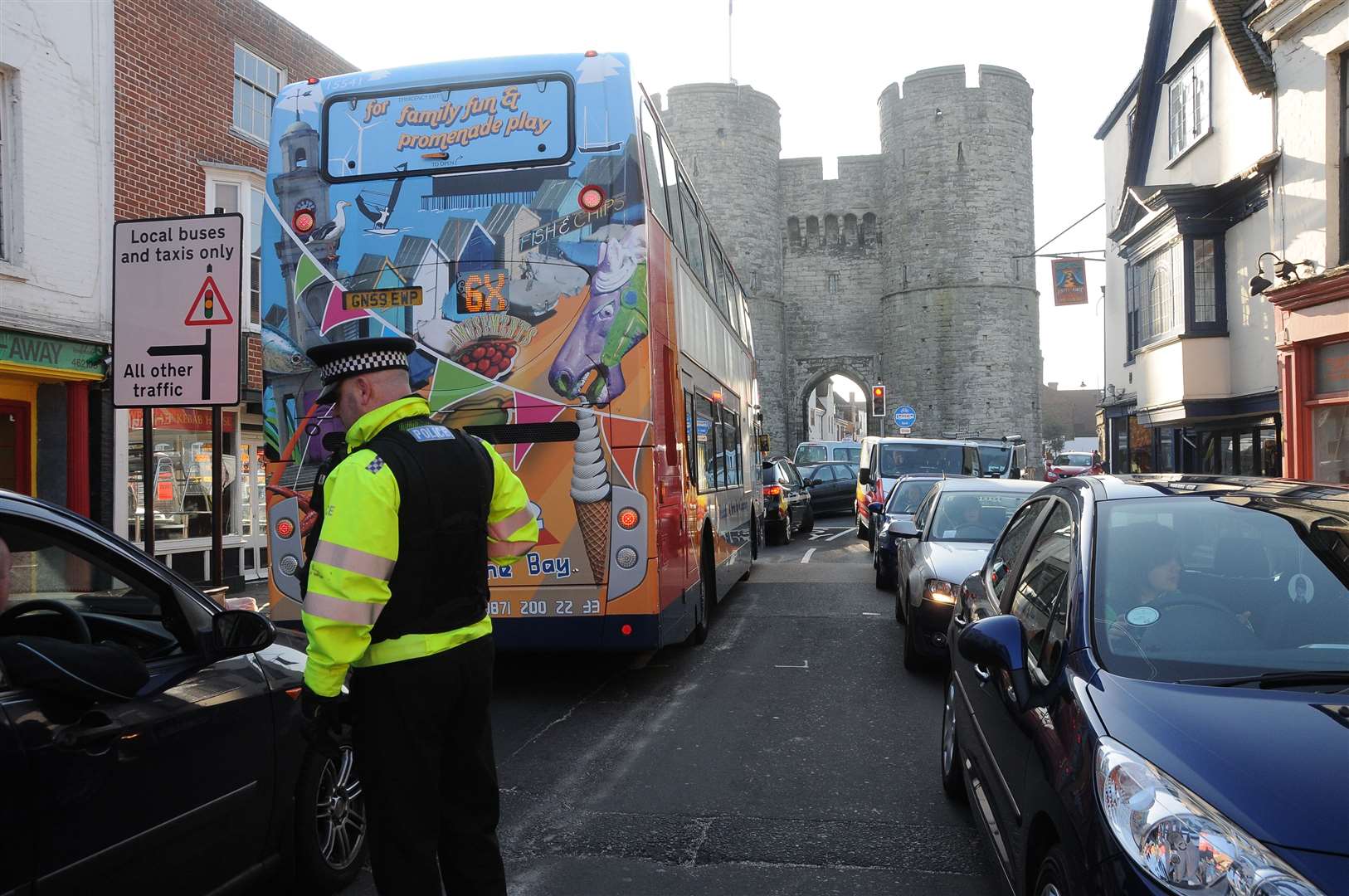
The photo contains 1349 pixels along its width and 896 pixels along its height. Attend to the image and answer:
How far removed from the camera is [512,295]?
6.73 meters

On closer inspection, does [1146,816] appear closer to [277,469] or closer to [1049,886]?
[1049,886]

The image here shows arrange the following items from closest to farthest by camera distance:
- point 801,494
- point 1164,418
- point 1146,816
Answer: point 1146,816
point 1164,418
point 801,494

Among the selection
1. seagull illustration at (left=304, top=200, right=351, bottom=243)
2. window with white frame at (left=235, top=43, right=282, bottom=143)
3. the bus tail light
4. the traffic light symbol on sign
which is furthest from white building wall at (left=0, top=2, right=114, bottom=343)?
the bus tail light

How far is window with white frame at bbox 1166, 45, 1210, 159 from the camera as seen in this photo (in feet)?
51.0

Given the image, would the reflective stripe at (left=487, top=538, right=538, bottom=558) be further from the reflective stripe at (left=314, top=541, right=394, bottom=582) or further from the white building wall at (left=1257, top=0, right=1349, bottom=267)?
the white building wall at (left=1257, top=0, right=1349, bottom=267)

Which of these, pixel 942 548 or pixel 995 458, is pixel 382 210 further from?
pixel 995 458

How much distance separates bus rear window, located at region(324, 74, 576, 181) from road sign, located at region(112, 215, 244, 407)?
131 centimetres

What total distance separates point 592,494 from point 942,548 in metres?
3.15

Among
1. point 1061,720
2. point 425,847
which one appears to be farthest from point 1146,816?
point 425,847

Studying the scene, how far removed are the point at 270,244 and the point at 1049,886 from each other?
20.5ft

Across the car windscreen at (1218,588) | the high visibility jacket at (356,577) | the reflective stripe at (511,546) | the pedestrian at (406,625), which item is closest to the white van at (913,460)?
the car windscreen at (1218,588)

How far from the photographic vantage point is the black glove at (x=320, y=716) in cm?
278

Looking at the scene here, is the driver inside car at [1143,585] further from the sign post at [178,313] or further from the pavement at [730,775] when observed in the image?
the sign post at [178,313]

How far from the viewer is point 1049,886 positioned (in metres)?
2.65
